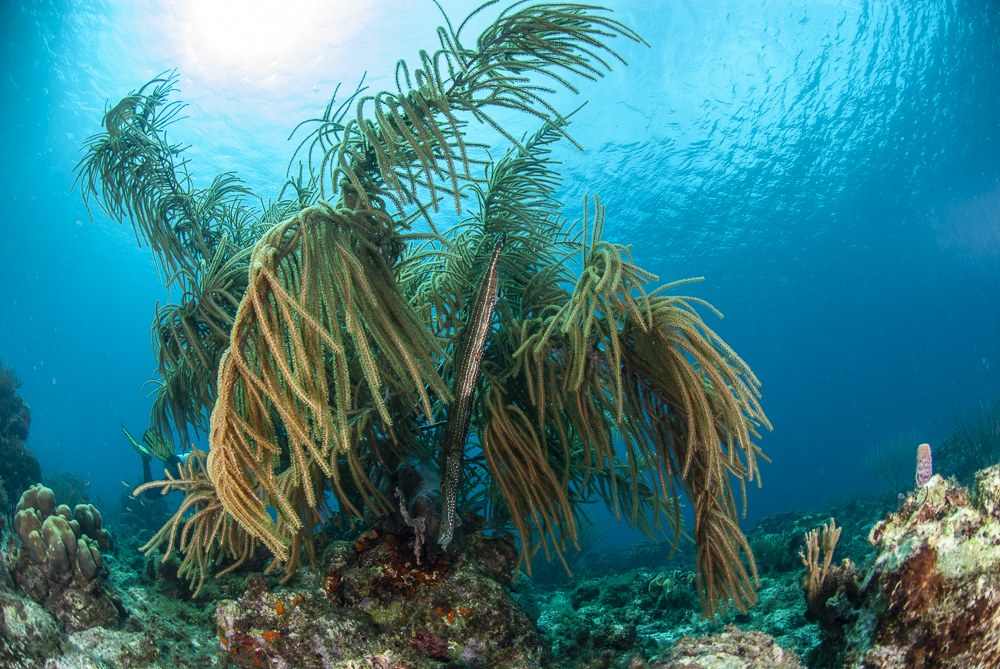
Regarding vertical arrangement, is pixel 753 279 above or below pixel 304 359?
above

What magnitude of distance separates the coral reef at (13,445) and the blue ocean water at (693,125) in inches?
146

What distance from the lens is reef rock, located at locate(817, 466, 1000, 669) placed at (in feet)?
5.73

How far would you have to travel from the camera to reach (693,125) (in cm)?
2412

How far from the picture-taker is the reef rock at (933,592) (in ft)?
5.73

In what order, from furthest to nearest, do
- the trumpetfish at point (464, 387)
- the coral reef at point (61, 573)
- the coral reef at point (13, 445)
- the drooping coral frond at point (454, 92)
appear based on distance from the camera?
the coral reef at point (13, 445)
the coral reef at point (61, 573)
the trumpetfish at point (464, 387)
the drooping coral frond at point (454, 92)

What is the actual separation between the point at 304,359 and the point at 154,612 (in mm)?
2923

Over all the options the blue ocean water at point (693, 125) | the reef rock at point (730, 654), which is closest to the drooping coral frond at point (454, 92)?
the reef rock at point (730, 654)

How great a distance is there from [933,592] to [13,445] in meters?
13.9

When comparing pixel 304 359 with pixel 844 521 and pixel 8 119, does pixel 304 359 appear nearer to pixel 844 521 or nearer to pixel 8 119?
pixel 844 521

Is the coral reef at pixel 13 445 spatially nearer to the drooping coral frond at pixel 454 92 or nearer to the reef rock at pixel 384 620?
the reef rock at pixel 384 620

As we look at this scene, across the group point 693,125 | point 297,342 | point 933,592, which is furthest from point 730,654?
point 693,125

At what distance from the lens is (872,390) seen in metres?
92.5

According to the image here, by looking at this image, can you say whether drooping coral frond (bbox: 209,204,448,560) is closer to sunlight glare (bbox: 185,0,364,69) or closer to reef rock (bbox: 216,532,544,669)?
reef rock (bbox: 216,532,544,669)

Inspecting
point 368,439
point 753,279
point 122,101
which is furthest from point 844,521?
point 753,279
